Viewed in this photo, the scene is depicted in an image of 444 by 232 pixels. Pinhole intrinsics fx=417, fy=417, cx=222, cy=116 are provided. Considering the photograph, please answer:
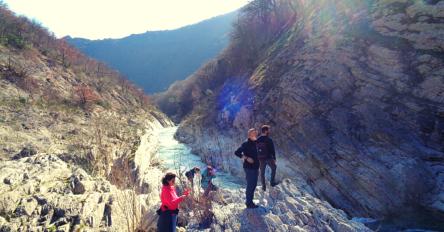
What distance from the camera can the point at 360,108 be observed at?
17.0 meters

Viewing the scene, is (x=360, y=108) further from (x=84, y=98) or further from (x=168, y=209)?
(x=84, y=98)

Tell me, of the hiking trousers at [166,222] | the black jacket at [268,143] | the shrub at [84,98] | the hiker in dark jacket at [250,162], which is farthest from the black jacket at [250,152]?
the shrub at [84,98]

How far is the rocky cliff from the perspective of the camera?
1377 cm

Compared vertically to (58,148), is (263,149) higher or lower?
lower

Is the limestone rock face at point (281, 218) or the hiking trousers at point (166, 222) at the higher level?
the hiking trousers at point (166, 222)

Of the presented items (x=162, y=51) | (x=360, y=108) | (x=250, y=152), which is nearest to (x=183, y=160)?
(x=360, y=108)

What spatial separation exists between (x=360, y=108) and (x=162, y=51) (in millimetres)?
157031

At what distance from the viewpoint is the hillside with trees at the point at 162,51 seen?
154000 millimetres

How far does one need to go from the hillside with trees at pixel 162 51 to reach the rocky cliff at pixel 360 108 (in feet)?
397

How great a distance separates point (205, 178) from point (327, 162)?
7.16m

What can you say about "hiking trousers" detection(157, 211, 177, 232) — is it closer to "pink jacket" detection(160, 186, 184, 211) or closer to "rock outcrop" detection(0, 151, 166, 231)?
"pink jacket" detection(160, 186, 184, 211)

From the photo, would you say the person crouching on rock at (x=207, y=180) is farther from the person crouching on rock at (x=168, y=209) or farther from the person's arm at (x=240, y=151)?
the person crouching on rock at (x=168, y=209)

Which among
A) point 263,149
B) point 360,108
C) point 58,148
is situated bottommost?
point 263,149

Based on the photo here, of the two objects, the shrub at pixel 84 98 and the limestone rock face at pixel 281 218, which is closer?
the limestone rock face at pixel 281 218
